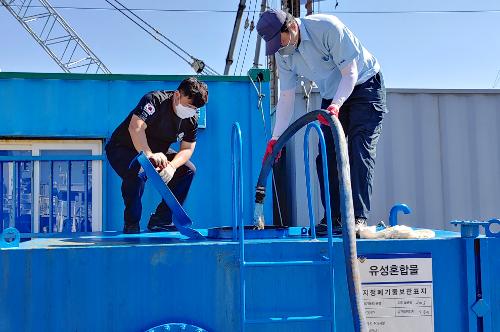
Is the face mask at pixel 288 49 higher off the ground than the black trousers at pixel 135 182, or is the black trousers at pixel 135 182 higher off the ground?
the face mask at pixel 288 49

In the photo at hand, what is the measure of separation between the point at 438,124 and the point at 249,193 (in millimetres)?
2939

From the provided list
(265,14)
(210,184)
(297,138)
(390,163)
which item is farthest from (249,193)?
(265,14)

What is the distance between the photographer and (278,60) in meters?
3.93

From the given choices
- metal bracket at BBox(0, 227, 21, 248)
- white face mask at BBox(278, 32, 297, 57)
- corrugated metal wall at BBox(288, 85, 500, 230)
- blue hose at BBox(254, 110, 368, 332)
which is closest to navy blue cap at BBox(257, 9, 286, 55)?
white face mask at BBox(278, 32, 297, 57)

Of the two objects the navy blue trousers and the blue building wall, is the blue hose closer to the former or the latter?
the navy blue trousers

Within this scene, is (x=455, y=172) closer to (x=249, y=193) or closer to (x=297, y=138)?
(x=297, y=138)

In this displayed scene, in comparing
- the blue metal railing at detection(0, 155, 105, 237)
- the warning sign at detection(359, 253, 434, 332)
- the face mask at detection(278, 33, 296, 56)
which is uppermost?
the face mask at detection(278, 33, 296, 56)

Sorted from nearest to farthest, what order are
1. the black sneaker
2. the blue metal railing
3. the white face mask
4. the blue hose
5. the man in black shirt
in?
1. the blue hose
2. the white face mask
3. the black sneaker
4. the man in black shirt
5. the blue metal railing

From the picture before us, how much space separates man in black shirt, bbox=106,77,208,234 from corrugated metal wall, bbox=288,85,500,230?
9.22 feet

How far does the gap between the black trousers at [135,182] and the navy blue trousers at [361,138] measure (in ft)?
4.52

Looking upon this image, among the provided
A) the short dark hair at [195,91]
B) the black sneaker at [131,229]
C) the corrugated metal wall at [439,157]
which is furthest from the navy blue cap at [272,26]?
the corrugated metal wall at [439,157]

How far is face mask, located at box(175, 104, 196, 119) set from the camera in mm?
4416

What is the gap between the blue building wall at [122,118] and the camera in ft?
21.5

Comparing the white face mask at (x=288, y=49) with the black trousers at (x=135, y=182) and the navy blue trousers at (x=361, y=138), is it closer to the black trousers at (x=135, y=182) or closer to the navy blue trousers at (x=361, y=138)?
the navy blue trousers at (x=361, y=138)
